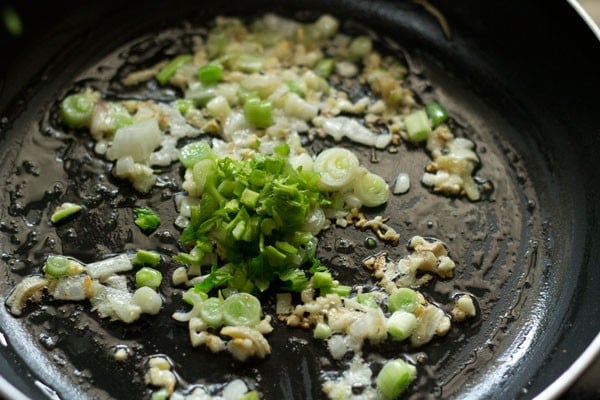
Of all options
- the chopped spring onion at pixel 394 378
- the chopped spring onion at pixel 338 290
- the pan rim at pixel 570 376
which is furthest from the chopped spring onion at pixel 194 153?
the pan rim at pixel 570 376

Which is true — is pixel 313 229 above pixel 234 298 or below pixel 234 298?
above

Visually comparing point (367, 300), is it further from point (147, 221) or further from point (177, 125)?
point (177, 125)

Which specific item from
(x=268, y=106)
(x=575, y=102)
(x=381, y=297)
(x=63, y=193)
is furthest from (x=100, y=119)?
(x=575, y=102)

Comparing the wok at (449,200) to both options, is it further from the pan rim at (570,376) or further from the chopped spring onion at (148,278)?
the chopped spring onion at (148,278)

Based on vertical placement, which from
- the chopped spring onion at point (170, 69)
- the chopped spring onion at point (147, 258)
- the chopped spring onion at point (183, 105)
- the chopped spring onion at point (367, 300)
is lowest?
the chopped spring onion at point (147, 258)

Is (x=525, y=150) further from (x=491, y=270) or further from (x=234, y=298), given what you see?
(x=234, y=298)

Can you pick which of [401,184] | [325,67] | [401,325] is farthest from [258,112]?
[401,325]

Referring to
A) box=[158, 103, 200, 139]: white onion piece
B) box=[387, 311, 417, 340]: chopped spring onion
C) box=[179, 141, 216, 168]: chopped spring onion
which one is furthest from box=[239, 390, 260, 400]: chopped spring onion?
box=[158, 103, 200, 139]: white onion piece
